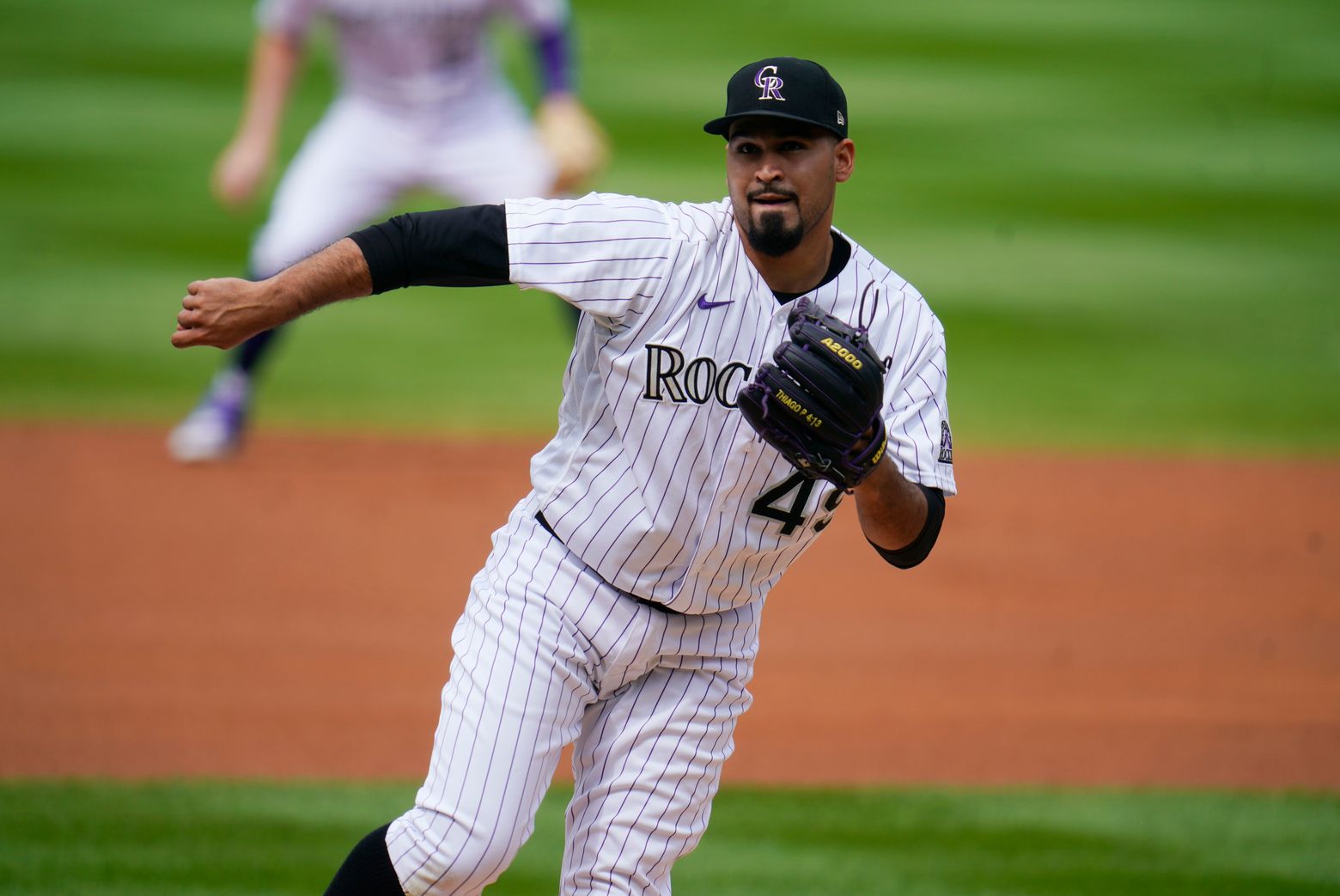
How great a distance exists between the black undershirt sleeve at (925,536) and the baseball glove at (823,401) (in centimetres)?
21

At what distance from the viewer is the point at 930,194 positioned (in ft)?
36.9

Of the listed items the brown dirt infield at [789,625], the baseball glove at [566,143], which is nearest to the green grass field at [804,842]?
the brown dirt infield at [789,625]

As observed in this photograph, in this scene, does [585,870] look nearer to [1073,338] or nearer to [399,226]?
[399,226]

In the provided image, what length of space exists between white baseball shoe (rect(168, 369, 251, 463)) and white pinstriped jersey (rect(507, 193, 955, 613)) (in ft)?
16.1

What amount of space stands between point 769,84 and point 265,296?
0.98m

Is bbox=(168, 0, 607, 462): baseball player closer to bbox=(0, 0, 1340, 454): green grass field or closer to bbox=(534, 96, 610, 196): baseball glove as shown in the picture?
bbox=(534, 96, 610, 196): baseball glove

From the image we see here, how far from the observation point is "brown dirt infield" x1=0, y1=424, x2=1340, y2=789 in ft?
17.1

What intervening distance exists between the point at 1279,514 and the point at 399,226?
6.09m

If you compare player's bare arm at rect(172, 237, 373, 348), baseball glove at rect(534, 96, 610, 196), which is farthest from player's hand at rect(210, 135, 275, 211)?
player's bare arm at rect(172, 237, 373, 348)

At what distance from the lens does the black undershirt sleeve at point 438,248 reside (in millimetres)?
2797

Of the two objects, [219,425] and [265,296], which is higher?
[265,296]

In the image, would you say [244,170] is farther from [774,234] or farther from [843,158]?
[774,234]

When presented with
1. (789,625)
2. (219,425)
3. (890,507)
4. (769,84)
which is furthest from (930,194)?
(890,507)

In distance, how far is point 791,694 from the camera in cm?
574
